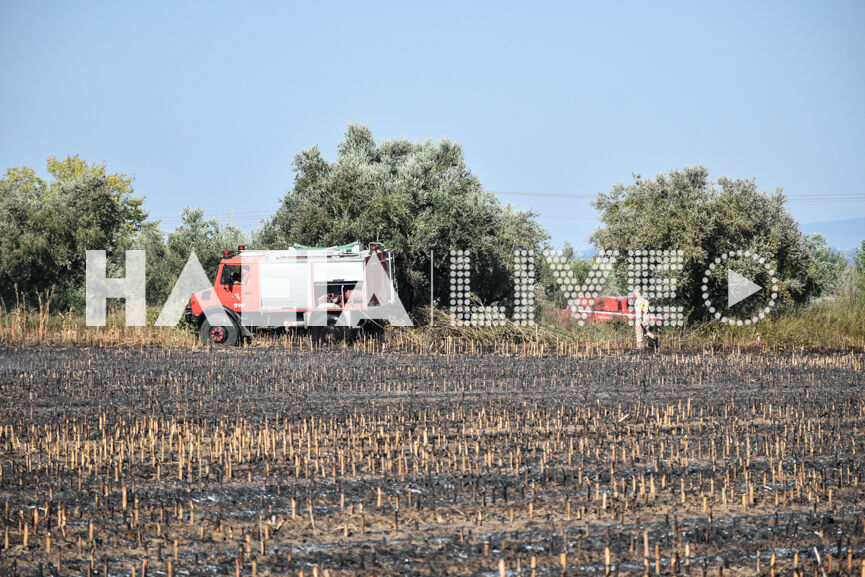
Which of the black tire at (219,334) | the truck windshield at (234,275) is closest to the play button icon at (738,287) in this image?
the truck windshield at (234,275)

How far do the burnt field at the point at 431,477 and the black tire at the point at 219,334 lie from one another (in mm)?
7121

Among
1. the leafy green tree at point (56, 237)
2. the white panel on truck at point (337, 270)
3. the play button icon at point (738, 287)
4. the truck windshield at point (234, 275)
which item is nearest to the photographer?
the white panel on truck at point (337, 270)

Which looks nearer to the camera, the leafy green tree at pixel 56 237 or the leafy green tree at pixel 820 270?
the leafy green tree at pixel 820 270

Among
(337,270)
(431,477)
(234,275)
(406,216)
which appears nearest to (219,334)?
(234,275)

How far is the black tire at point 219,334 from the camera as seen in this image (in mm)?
21938

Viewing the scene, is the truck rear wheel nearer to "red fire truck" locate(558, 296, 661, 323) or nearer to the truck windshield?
the truck windshield

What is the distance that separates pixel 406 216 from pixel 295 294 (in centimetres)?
524

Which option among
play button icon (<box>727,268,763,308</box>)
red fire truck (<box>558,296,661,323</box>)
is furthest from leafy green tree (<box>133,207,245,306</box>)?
play button icon (<box>727,268,763,308</box>)

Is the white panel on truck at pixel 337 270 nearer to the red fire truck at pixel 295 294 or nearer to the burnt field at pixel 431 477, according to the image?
the red fire truck at pixel 295 294

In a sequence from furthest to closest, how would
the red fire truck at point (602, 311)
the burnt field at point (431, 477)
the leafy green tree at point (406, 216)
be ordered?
1. the leafy green tree at point (406, 216)
2. the red fire truck at point (602, 311)
3. the burnt field at point (431, 477)

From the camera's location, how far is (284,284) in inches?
846

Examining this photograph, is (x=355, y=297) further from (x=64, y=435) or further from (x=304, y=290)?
(x=64, y=435)

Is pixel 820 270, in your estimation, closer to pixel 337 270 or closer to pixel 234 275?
pixel 337 270

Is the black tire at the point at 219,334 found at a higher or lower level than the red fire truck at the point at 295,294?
lower
